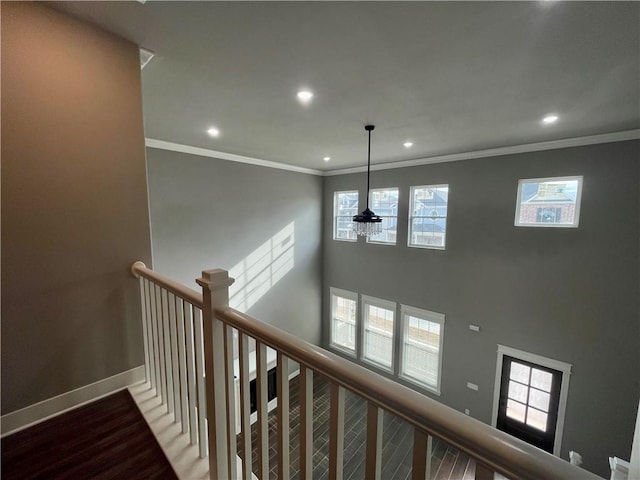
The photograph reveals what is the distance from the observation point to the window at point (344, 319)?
7016mm

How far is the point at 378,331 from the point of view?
6.60m

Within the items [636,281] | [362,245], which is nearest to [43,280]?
[362,245]

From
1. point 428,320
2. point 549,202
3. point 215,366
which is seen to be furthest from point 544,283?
point 215,366

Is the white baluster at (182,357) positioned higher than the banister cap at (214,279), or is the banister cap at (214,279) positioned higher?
the banister cap at (214,279)

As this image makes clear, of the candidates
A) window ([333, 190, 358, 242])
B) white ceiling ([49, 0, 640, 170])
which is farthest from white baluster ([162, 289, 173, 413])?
window ([333, 190, 358, 242])

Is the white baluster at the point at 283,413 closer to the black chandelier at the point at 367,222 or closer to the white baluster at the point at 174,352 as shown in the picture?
the white baluster at the point at 174,352

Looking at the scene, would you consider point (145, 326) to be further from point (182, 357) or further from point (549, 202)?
point (549, 202)

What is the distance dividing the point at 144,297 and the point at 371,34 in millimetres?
2396

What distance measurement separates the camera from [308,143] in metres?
4.41

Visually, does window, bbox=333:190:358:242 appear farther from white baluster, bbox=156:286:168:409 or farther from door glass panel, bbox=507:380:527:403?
white baluster, bbox=156:286:168:409

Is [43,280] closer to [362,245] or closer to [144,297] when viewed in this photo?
[144,297]

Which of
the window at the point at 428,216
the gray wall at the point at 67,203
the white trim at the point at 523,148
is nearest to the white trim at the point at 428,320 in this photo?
the window at the point at 428,216

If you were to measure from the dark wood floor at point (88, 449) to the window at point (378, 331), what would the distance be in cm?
535

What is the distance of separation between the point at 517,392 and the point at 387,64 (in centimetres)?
564
